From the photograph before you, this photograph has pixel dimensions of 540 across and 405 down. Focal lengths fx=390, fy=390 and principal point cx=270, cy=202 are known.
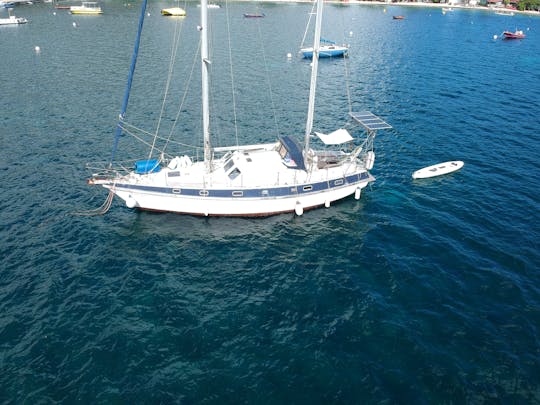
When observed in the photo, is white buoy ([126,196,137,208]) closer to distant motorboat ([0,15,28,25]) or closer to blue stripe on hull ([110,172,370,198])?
blue stripe on hull ([110,172,370,198])

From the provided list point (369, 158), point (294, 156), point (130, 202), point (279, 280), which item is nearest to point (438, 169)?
point (369, 158)

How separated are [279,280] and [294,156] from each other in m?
14.6

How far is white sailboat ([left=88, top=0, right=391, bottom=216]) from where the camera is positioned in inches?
1582

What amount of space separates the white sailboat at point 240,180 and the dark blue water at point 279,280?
197 cm

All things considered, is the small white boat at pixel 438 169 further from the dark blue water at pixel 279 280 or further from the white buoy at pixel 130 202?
the white buoy at pixel 130 202

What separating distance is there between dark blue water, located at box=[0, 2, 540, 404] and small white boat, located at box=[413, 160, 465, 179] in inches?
40.2

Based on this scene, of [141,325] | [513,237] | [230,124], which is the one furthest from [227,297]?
[230,124]

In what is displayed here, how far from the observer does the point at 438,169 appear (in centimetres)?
5256

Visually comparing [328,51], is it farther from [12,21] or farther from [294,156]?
[12,21]

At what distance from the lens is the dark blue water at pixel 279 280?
86.0 feet

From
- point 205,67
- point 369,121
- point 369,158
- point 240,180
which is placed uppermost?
point 205,67

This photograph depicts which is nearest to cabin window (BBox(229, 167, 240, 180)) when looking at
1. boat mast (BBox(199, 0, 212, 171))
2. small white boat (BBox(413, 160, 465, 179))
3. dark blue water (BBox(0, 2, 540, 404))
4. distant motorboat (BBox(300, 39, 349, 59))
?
boat mast (BBox(199, 0, 212, 171))

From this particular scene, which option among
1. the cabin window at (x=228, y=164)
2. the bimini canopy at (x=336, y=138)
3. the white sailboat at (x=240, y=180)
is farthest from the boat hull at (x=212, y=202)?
the bimini canopy at (x=336, y=138)

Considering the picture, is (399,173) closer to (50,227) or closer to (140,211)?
(140,211)
